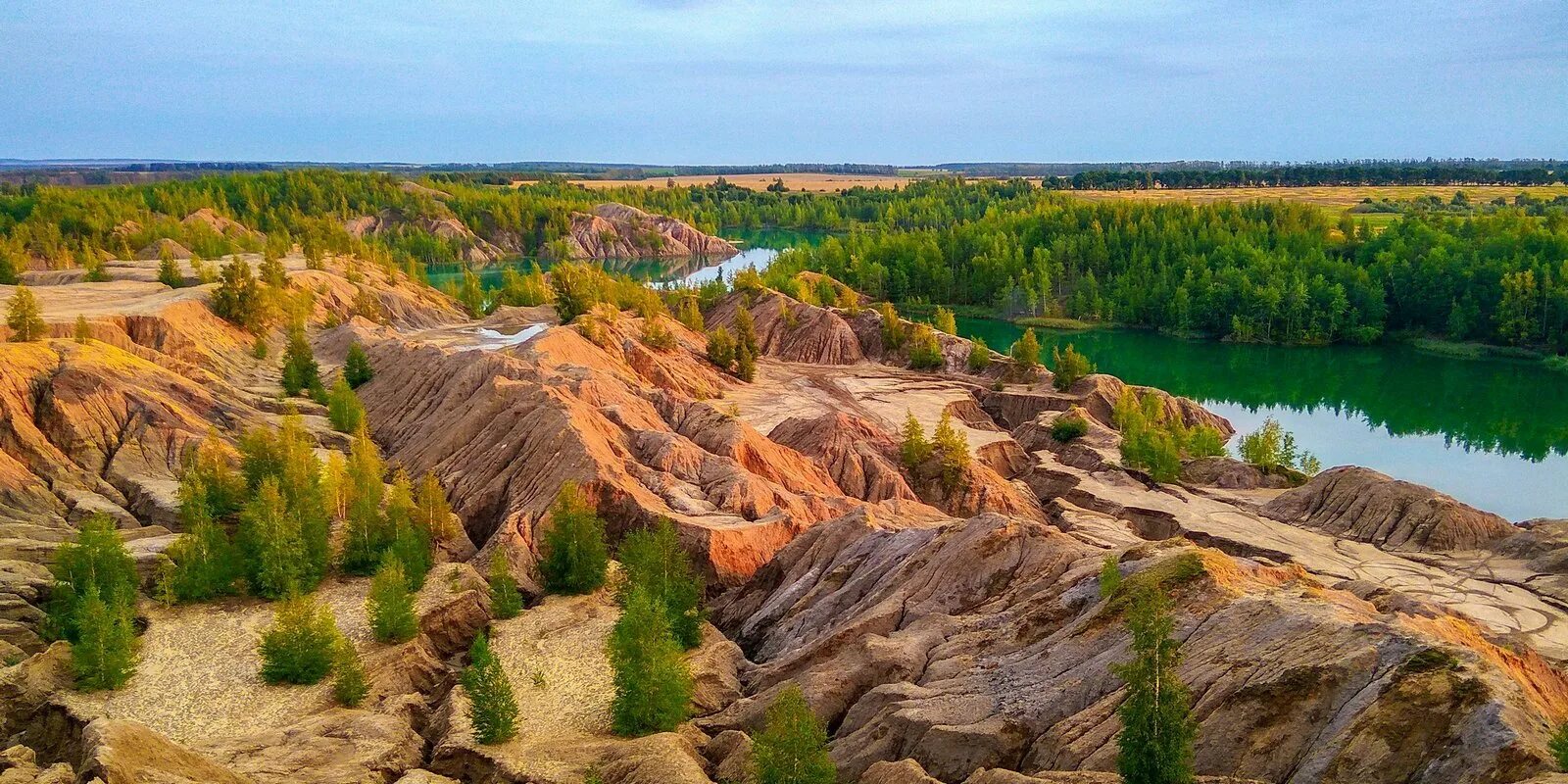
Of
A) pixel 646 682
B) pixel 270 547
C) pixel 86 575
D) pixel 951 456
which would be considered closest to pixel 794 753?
pixel 646 682

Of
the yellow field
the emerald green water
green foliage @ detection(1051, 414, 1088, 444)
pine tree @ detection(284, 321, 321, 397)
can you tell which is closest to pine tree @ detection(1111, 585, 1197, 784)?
green foliage @ detection(1051, 414, 1088, 444)

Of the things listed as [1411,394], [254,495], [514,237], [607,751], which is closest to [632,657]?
[607,751]

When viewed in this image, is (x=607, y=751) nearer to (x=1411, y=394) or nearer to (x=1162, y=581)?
(x=1162, y=581)

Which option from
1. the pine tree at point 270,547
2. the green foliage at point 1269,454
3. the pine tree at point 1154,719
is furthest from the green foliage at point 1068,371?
the pine tree at point 1154,719

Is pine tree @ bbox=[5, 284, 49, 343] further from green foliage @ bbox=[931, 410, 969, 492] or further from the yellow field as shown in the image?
the yellow field

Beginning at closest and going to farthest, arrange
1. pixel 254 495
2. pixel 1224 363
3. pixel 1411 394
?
pixel 254 495, pixel 1411 394, pixel 1224 363

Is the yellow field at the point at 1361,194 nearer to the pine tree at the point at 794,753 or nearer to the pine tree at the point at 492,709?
the pine tree at the point at 492,709
